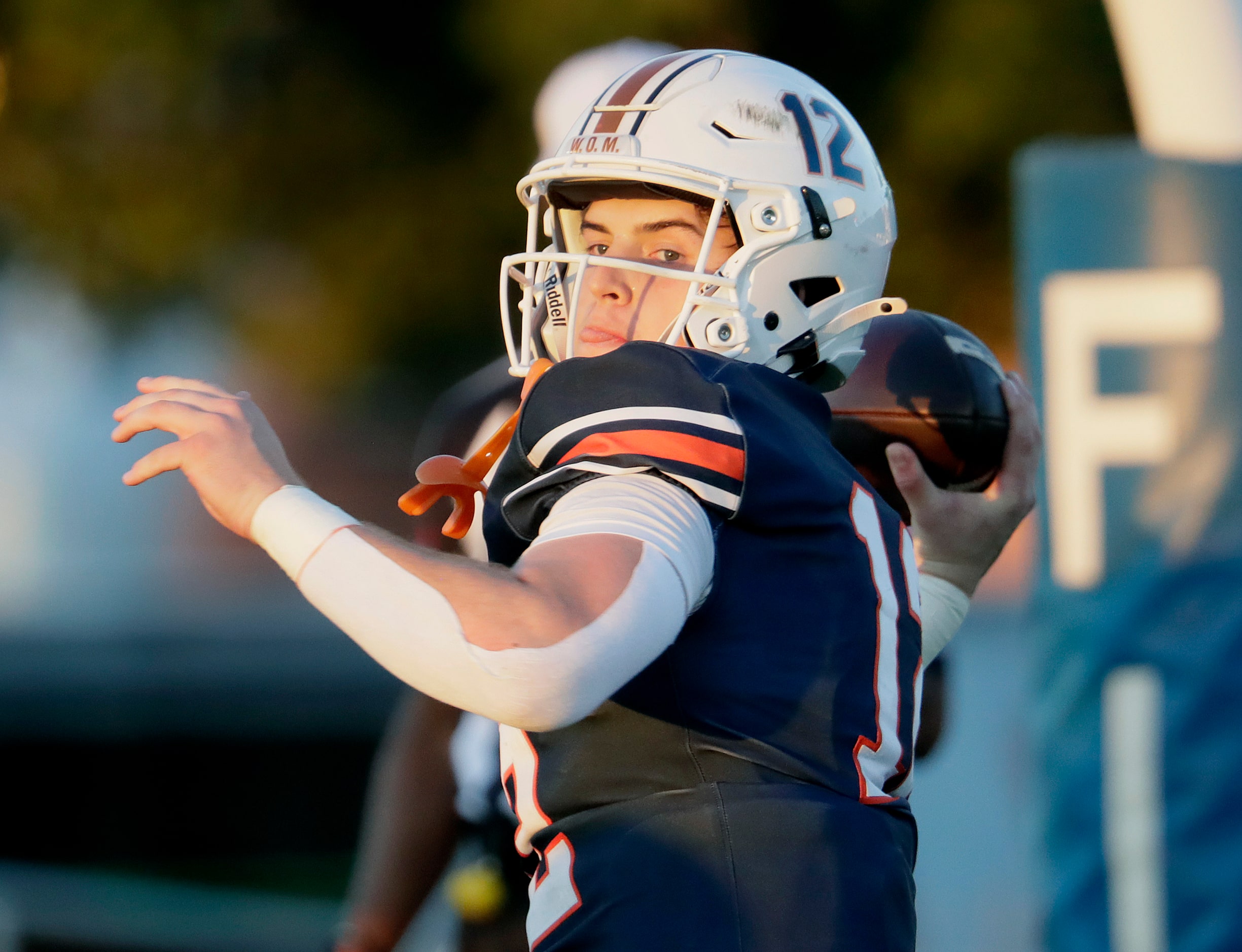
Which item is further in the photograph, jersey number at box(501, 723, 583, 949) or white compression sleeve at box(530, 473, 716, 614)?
jersey number at box(501, 723, 583, 949)

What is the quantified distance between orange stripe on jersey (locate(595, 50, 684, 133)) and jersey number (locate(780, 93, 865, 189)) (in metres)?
0.18

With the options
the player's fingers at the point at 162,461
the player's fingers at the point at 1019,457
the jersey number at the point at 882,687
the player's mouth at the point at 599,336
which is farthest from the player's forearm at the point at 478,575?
the player's fingers at the point at 1019,457

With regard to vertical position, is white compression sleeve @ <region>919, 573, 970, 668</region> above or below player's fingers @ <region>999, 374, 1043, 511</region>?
below

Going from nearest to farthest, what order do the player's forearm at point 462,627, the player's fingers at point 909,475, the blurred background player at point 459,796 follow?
1. the player's forearm at point 462,627
2. the player's fingers at point 909,475
3. the blurred background player at point 459,796

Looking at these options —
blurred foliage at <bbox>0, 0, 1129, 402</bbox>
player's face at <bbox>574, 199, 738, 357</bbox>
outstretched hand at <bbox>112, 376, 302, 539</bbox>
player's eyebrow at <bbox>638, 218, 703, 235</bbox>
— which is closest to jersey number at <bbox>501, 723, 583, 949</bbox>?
outstretched hand at <bbox>112, 376, 302, 539</bbox>

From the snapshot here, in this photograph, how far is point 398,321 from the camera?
29.8 ft

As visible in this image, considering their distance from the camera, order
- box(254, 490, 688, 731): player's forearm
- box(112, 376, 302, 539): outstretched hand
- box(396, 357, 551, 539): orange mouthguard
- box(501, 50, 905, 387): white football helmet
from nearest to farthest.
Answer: box(254, 490, 688, 731): player's forearm < box(112, 376, 302, 539): outstretched hand < box(396, 357, 551, 539): orange mouthguard < box(501, 50, 905, 387): white football helmet

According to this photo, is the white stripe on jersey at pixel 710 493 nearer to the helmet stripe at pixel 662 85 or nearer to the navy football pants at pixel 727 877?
the navy football pants at pixel 727 877

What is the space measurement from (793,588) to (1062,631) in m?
2.01

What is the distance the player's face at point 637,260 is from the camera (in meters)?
1.83

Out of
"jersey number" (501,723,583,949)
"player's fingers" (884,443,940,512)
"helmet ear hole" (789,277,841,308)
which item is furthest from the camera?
"player's fingers" (884,443,940,512)

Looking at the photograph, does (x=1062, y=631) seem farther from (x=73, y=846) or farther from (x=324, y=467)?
(x=324, y=467)

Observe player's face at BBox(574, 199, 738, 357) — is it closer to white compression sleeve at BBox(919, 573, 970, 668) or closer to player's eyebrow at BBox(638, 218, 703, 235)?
player's eyebrow at BBox(638, 218, 703, 235)

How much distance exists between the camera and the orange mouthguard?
5.57 feet
